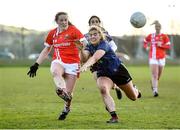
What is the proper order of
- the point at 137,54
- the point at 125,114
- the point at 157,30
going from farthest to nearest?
the point at 137,54 < the point at 157,30 < the point at 125,114

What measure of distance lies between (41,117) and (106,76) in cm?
173

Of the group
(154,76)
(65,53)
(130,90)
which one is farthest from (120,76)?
(154,76)

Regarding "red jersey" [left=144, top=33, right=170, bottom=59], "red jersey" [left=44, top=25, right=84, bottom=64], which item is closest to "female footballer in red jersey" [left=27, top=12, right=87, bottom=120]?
"red jersey" [left=44, top=25, right=84, bottom=64]

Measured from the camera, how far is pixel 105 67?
36.8ft

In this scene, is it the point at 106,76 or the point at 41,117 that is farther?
the point at 41,117

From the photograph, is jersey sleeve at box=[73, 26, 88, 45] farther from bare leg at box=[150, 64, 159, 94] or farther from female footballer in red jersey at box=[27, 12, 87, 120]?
bare leg at box=[150, 64, 159, 94]

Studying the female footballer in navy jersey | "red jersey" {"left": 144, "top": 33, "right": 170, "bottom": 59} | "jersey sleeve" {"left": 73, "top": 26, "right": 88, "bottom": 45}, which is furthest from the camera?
"red jersey" {"left": 144, "top": 33, "right": 170, "bottom": 59}

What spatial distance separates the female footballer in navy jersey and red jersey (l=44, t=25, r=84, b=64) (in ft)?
1.85

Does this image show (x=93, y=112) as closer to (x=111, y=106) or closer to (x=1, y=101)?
(x=111, y=106)

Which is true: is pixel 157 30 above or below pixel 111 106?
above

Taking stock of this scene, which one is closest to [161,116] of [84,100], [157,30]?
[84,100]

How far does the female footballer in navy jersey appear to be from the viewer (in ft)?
36.5

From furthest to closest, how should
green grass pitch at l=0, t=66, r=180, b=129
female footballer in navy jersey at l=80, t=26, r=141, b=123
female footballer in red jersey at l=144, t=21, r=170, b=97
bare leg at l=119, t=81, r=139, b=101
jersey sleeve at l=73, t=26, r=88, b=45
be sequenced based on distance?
1. female footballer in red jersey at l=144, t=21, r=170, b=97
2. jersey sleeve at l=73, t=26, r=88, b=45
3. bare leg at l=119, t=81, r=139, b=101
4. female footballer in navy jersey at l=80, t=26, r=141, b=123
5. green grass pitch at l=0, t=66, r=180, b=129

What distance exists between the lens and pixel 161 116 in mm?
12305
